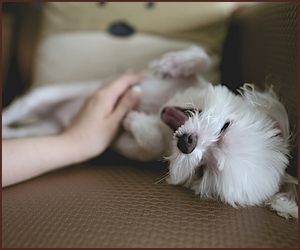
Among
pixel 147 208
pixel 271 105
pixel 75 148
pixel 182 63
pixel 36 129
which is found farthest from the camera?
pixel 36 129

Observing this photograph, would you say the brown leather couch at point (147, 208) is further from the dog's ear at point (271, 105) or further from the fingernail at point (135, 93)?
the fingernail at point (135, 93)

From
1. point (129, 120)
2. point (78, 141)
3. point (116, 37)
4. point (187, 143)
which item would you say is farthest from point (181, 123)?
point (116, 37)

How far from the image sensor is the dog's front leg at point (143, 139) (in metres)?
0.84

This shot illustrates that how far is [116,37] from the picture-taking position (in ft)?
4.25

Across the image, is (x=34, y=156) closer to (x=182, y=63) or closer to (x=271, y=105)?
(x=182, y=63)

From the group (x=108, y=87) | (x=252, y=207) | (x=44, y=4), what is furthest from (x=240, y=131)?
(x=44, y=4)

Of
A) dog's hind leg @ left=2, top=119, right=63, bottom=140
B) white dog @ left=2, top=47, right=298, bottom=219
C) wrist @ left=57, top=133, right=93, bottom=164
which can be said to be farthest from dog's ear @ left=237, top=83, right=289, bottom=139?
dog's hind leg @ left=2, top=119, right=63, bottom=140

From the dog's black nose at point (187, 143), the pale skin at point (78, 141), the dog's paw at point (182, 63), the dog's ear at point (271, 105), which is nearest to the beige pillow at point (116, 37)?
the dog's paw at point (182, 63)

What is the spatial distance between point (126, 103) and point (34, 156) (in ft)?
1.31

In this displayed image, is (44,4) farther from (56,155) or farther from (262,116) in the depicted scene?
(262,116)

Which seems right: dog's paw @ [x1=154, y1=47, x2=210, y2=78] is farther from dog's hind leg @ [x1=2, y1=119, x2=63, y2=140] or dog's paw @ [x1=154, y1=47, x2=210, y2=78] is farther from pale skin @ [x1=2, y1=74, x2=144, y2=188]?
dog's hind leg @ [x1=2, y1=119, x2=63, y2=140]

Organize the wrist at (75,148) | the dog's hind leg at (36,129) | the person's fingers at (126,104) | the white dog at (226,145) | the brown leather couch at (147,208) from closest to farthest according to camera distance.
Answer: the brown leather couch at (147,208), the white dog at (226,145), the wrist at (75,148), the person's fingers at (126,104), the dog's hind leg at (36,129)

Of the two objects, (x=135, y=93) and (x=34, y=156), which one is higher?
(x=135, y=93)

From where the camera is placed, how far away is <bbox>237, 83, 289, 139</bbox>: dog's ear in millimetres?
653
